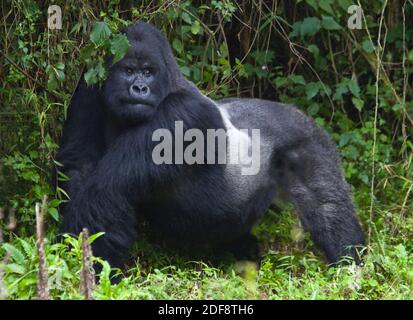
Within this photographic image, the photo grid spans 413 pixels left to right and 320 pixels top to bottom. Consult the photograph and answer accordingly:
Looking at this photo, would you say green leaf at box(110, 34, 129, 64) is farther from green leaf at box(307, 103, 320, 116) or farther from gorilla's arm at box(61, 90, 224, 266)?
green leaf at box(307, 103, 320, 116)

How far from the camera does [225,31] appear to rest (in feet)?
19.7

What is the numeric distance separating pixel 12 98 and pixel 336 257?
198cm

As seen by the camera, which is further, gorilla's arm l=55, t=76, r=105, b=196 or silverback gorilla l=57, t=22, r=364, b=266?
gorilla's arm l=55, t=76, r=105, b=196

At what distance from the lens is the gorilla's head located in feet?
13.8

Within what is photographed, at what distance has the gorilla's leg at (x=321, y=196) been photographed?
471 cm

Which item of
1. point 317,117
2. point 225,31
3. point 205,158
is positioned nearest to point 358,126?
point 317,117

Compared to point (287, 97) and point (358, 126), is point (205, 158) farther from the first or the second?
point (358, 126)

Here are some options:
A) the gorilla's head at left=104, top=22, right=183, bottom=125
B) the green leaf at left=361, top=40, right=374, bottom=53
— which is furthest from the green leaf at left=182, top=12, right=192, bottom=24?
the green leaf at left=361, top=40, right=374, bottom=53

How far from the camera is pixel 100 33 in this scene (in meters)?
3.92

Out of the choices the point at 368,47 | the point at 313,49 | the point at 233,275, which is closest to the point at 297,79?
the point at 313,49

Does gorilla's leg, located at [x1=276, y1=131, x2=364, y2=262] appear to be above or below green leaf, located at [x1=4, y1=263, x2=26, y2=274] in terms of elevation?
above

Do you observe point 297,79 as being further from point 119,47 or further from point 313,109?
point 119,47

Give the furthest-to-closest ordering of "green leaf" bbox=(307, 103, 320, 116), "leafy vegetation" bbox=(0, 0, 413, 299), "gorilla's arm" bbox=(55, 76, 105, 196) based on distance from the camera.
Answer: "green leaf" bbox=(307, 103, 320, 116), "gorilla's arm" bbox=(55, 76, 105, 196), "leafy vegetation" bbox=(0, 0, 413, 299)

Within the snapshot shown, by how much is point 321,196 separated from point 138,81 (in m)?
1.26
